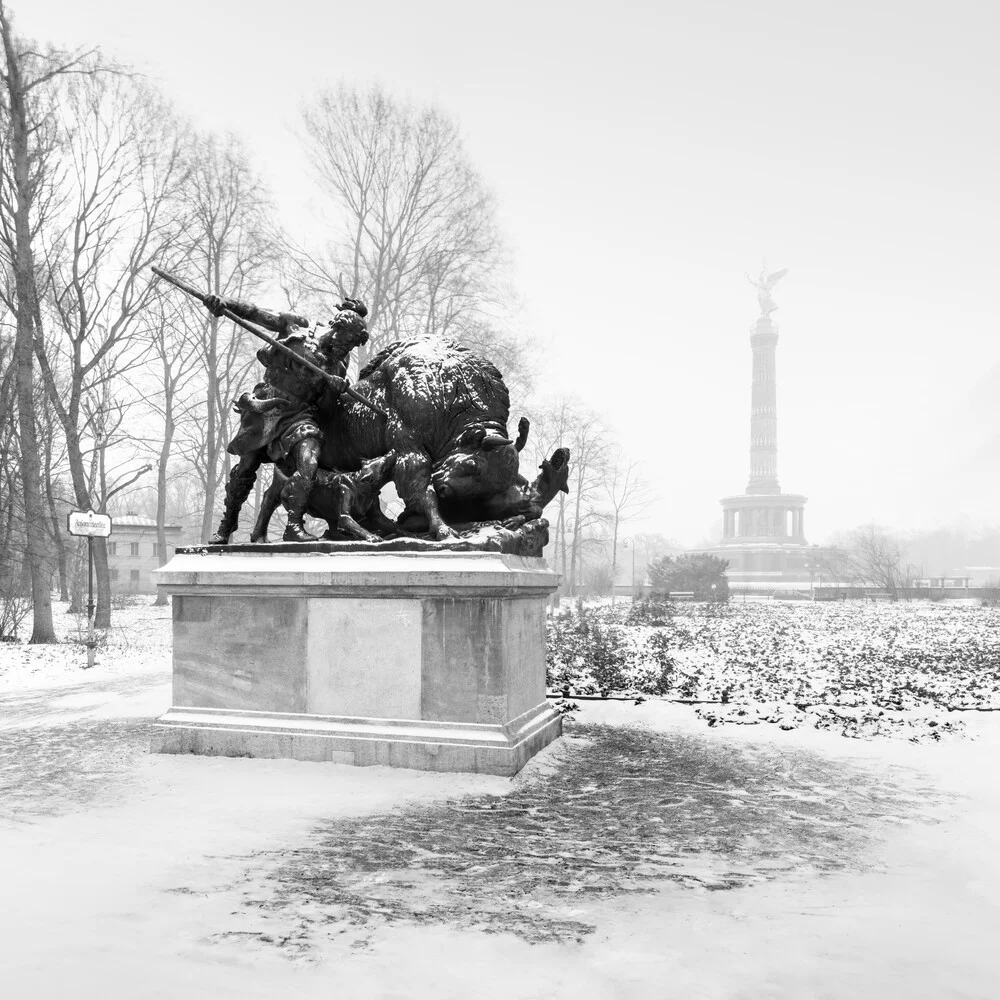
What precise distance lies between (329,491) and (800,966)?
4654 millimetres

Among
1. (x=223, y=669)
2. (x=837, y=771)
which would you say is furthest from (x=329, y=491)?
(x=837, y=771)

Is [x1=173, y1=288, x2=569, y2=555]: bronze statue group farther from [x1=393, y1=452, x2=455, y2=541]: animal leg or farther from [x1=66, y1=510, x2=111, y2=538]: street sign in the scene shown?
[x1=66, y1=510, x2=111, y2=538]: street sign

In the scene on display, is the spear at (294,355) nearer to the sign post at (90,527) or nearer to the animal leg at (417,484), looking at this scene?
the animal leg at (417,484)

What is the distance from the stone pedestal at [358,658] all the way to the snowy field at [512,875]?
220 millimetres

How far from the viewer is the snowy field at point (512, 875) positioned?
105 inches

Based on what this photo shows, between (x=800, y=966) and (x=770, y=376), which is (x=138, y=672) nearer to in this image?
(x=800, y=966)

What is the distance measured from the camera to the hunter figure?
6.48m

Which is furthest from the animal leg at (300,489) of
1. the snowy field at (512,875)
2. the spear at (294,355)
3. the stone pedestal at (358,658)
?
the snowy field at (512,875)

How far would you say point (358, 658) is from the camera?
231 inches

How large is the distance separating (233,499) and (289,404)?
93 centimetres

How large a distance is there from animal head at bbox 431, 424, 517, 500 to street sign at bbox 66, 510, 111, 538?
22.9 feet

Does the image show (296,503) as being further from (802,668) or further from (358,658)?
(802,668)

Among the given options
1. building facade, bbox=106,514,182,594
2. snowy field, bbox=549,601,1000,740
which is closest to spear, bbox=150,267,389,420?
snowy field, bbox=549,601,1000,740

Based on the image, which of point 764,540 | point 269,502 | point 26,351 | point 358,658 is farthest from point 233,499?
point 764,540
